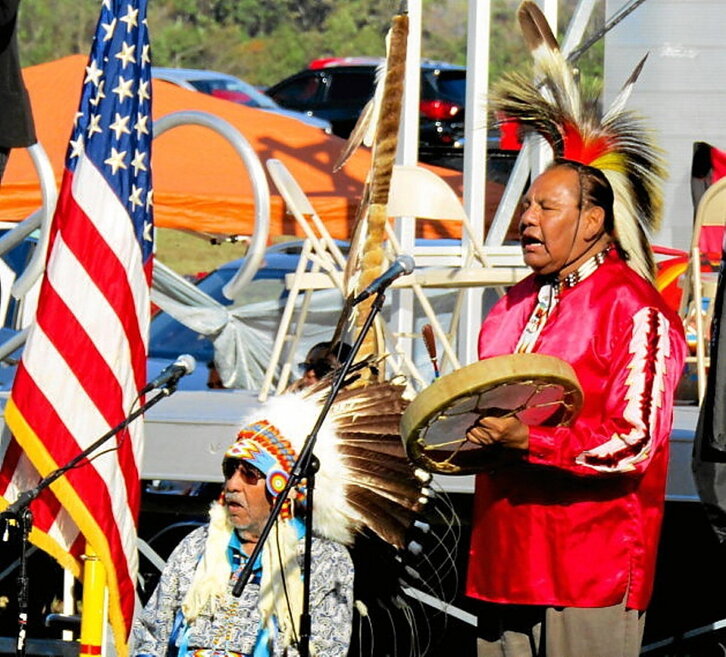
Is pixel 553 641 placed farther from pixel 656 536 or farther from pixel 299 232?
pixel 299 232

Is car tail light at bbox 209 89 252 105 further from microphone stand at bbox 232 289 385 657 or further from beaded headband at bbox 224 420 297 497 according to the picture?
microphone stand at bbox 232 289 385 657

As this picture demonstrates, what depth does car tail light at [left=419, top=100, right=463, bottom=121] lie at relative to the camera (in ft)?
58.5

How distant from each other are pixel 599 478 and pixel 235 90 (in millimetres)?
17238

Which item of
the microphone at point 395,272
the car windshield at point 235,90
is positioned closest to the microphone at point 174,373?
the microphone at point 395,272

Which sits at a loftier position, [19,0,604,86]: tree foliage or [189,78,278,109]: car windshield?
[19,0,604,86]: tree foliage

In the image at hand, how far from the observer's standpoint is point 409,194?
6.76 metres

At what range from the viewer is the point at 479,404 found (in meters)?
3.77

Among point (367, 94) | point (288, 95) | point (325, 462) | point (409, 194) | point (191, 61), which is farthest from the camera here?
point (191, 61)

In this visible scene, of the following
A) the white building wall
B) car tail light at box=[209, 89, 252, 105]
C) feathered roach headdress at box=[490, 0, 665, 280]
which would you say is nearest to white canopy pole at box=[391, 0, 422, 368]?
the white building wall

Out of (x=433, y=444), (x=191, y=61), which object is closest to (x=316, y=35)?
(x=191, y=61)

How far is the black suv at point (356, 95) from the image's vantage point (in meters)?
17.7

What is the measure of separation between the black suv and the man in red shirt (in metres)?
13.3

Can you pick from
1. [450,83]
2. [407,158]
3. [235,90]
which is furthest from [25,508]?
[235,90]

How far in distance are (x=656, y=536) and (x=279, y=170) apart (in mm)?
3462
